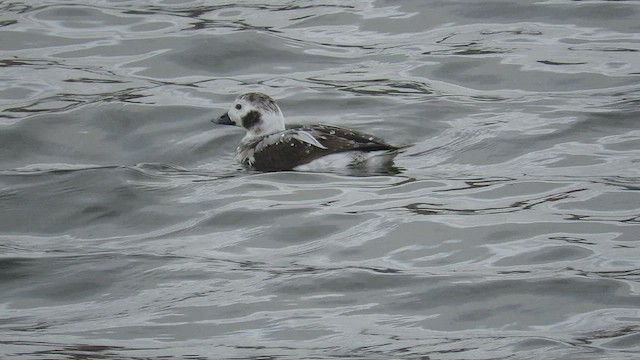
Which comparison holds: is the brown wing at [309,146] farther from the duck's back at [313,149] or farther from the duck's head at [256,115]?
the duck's head at [256,115]

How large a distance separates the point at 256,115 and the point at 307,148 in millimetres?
928

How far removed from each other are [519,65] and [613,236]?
4.86 metres

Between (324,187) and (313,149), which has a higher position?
(313,149)

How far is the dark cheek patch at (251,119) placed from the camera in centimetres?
1118

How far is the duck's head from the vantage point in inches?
441

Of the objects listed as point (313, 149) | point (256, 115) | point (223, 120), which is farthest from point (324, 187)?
Answer: point (223, 120)

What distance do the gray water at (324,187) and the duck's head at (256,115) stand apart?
0.30m

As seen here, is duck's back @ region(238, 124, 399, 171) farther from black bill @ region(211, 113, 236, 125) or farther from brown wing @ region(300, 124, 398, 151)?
black bill @ region(211, 113, 236, 125)

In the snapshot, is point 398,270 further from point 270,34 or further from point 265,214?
point 270,34

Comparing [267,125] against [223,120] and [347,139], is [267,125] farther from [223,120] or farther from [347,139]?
[347,139]

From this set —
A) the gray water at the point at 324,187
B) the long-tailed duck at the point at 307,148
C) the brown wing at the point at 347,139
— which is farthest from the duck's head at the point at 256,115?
the brown wing at the point at 347,139

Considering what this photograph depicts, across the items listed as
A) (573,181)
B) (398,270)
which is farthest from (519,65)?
(398,270)

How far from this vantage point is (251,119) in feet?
36.8

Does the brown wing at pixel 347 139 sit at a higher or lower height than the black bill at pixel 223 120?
higher
